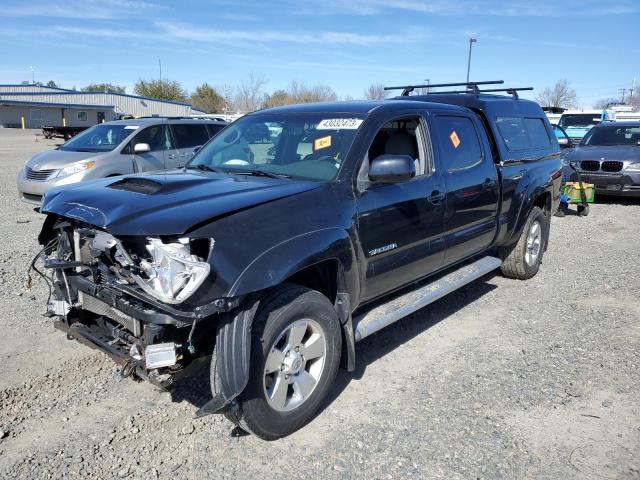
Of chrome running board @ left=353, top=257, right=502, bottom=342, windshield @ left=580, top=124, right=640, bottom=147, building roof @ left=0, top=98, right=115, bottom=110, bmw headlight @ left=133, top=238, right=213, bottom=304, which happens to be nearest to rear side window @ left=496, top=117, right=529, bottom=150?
chrome running board @ left=353, top=257, right=502, bottom=342

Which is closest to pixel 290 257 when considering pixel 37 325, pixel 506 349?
pixel 506 349

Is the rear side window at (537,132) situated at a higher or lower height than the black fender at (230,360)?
higher

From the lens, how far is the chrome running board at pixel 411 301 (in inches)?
152

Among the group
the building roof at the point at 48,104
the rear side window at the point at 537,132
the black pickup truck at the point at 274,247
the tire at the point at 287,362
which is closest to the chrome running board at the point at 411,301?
the black pickup truck at the point at 274,247

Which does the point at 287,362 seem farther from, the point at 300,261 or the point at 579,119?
the point at 579,119

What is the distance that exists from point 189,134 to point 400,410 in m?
8.80

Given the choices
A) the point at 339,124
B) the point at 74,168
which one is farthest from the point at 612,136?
the point at 74,168

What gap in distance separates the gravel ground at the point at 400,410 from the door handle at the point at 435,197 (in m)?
1.25

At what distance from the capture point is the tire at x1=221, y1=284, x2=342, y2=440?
9.83 ft

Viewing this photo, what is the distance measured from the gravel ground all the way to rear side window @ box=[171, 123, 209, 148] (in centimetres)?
589

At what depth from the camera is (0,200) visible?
11656 mm

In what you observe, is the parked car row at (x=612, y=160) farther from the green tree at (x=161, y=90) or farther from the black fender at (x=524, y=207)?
the green tree at (x=161, y=90)

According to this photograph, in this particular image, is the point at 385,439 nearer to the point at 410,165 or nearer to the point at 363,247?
the point at 363,247

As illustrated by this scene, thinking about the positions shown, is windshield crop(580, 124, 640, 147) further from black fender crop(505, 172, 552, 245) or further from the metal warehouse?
the metal warehouse
